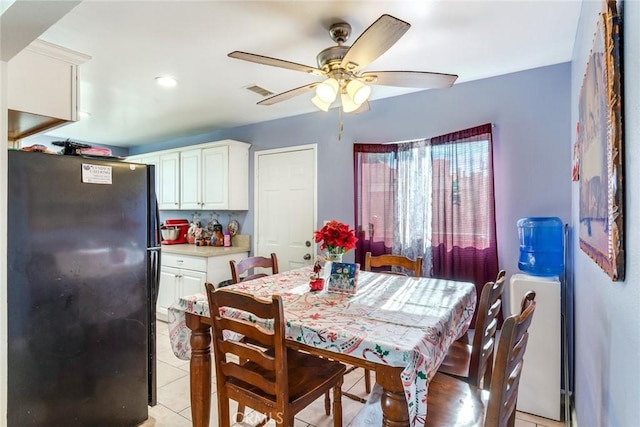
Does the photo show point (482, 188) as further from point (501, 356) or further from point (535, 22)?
point (501, 356)

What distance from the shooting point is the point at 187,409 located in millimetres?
2176

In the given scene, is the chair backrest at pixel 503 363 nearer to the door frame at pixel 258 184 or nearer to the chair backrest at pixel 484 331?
the chair backrest at pixel 484 331

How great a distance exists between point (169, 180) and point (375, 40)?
3913mm

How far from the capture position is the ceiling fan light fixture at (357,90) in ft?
5.71

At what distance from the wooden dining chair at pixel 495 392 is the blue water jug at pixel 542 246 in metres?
1.04

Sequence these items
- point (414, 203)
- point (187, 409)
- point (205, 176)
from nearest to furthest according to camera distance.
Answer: point (187, 409) < point (414, 203) < point (205, 176)

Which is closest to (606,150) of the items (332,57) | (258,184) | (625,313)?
(625,313)

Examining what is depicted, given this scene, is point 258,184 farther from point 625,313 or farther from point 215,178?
point 625,313

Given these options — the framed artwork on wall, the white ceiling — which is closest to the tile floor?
the framed artwork on wall

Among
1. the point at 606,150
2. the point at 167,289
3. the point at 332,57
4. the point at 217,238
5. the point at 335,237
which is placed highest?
the point at 332,57

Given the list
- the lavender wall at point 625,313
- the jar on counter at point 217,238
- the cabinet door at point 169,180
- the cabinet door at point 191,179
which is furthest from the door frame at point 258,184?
the lavender wall at point 625,313

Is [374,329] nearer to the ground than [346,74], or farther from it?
nearer to the ground

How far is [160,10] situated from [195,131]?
279 cm

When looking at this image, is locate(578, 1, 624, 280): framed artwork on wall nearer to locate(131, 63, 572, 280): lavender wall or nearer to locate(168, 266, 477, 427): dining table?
locate(168, 266, 477, 427): dining table
